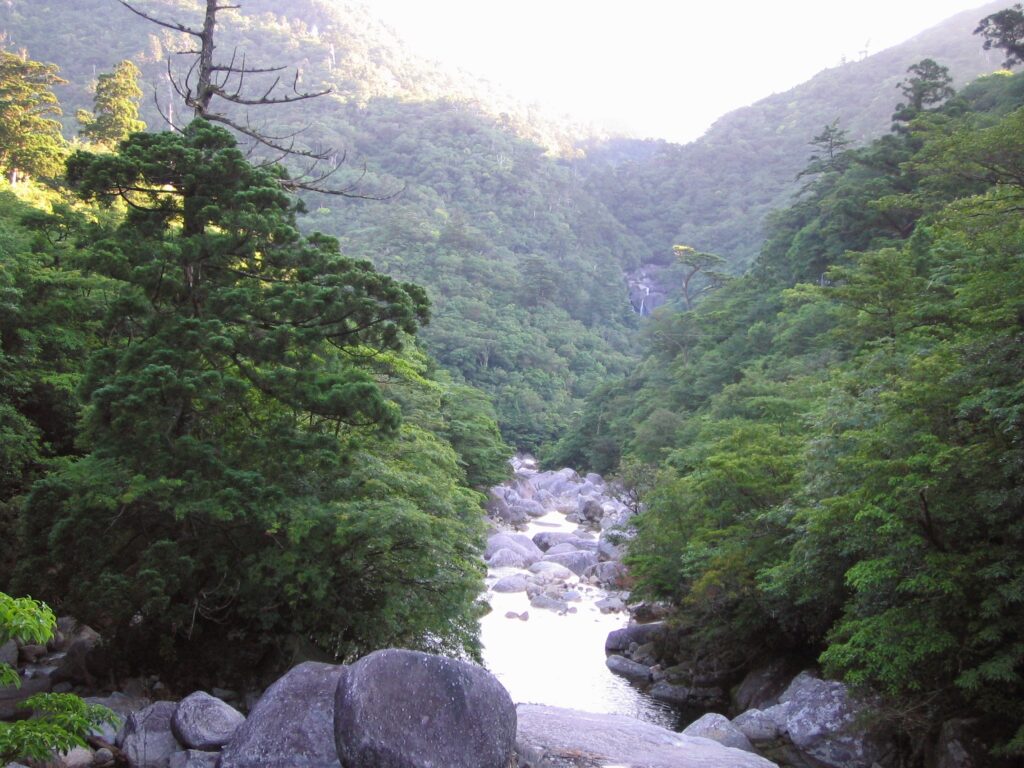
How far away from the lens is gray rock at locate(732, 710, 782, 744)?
43.3ft

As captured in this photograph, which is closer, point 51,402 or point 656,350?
point 51,402

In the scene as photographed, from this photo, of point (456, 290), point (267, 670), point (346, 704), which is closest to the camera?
point (346, 704)

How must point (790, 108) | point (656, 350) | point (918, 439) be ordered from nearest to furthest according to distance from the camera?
point (918, 439) → point (656, 350) → point (790, 108)

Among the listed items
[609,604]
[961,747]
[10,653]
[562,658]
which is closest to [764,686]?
[562,658]

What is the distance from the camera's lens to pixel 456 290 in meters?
69.7

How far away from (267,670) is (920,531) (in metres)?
9.43

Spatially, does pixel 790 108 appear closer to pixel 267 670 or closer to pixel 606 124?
pixel 606 124

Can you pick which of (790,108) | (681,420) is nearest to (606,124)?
(790,108)

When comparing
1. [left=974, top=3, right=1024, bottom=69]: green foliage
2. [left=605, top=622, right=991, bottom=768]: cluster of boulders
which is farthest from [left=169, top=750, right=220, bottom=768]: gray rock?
[left=974, top=3, right=1024, bottom=69]: green foliage

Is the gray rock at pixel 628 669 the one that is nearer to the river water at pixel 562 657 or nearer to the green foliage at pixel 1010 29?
the river water at pixel 562 657

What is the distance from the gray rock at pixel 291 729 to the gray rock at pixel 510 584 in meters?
17.1

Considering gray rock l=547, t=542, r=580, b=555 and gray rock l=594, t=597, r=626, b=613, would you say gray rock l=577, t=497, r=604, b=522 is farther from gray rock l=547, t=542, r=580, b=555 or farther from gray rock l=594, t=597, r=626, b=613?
gray rock l=594, t=597, r=626, b=613

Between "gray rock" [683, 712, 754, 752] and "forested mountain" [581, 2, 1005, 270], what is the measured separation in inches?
2972

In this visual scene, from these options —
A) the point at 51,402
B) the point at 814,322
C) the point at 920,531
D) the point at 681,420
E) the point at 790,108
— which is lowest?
the point at 920,531
